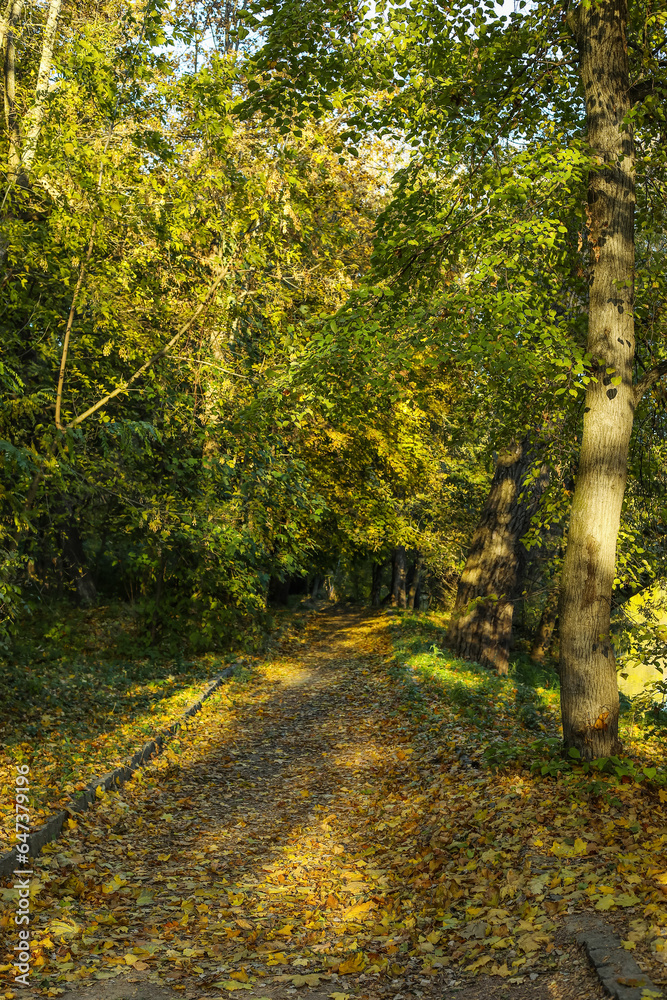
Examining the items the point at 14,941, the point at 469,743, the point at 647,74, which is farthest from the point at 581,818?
the point at 647,74

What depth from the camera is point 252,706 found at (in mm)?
12359

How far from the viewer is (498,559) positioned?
13617 millimetres

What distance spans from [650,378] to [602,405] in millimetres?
624

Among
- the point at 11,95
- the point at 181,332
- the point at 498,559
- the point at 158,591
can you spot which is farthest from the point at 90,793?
the point at 498,559

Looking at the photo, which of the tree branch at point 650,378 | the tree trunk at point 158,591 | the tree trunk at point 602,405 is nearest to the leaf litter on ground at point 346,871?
the tree trunk at point 602,405

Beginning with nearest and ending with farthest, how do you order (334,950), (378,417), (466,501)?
1. (334,950)
2. (378,417)
3. (466,501)

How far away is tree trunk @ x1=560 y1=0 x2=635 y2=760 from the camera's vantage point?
619 cm

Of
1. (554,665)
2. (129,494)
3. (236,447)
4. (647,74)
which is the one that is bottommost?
(554,665)

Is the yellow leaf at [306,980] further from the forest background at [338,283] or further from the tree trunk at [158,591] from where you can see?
the tree trunk at [158,591]

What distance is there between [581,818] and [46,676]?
340 inches

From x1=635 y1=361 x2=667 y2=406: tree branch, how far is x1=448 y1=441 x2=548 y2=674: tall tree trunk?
21.1 feet

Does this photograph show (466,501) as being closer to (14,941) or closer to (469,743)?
(469,743)

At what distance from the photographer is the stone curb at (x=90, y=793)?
203 inches

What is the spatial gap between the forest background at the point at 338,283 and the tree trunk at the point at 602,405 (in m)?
0.02
